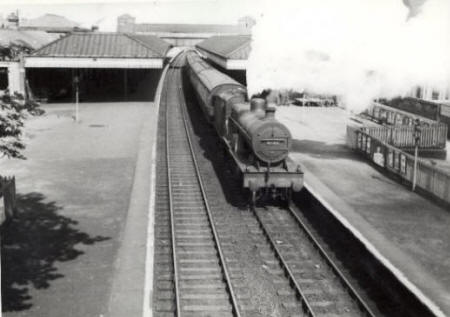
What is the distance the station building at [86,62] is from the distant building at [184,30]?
81.0 m

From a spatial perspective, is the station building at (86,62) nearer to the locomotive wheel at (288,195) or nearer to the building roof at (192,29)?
the locomotive wheel at (288,195)

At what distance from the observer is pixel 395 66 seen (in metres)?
16.7

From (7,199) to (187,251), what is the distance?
17.2 ft

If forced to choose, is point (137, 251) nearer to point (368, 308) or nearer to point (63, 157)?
point (368, 308)

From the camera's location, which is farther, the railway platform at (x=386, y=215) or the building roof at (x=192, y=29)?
the building roof at (x=192, y=29)

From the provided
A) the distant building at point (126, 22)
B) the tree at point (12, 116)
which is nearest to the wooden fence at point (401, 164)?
the tree at point (12, 116)

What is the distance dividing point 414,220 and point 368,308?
6021mm

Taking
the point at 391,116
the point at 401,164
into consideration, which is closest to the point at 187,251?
the point at 401,164

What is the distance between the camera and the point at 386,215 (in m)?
14.9

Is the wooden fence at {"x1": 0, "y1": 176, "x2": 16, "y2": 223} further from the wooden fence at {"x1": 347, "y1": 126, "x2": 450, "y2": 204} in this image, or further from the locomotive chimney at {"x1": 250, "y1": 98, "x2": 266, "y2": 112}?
the wooden fence at {"x1": 347, "y1": 126, "x2": 450, "y2": 204}

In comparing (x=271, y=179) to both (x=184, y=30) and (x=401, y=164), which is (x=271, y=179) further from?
(x=184, y=30)

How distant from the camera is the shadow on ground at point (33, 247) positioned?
10180 millimetres

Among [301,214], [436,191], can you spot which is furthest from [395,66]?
[301,214]

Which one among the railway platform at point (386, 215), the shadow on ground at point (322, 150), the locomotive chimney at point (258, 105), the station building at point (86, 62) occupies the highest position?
the station building at point (86, 62)
